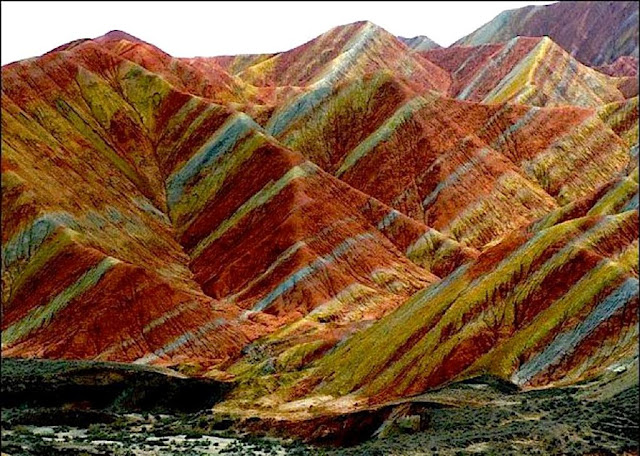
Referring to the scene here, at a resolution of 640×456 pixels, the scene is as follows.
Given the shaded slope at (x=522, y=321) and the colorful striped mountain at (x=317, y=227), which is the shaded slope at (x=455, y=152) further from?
the shaded slope at (x=522, y=321)

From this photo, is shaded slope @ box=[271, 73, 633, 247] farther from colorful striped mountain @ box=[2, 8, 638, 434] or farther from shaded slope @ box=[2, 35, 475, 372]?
shaded slope @ box=[2, 35, 475, 372]

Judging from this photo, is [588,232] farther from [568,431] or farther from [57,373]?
[57,373]

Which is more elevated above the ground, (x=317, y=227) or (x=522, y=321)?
(x=317, y=227)

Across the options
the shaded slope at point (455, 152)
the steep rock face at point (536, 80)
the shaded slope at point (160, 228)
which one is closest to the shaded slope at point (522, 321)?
the shaded slope at point (160, 228)

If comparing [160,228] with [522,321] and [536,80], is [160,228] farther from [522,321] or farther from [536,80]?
[536,80]

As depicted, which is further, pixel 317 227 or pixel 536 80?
pixel 536 80

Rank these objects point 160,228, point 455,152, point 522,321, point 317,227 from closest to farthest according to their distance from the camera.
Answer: point 522,321 < point 317,227 < point 160,228 < point 455,152

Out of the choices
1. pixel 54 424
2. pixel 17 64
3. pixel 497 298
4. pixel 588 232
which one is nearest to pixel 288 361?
pixel 497 298

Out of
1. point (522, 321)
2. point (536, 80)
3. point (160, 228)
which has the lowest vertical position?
point (522, 321)

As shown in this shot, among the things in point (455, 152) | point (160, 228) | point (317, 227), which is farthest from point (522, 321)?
point (455, 152)
